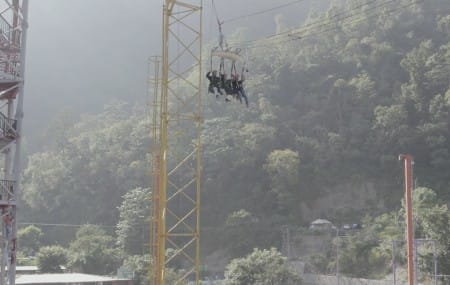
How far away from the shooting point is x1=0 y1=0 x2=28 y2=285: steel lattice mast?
16.7 m

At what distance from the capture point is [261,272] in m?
33.7

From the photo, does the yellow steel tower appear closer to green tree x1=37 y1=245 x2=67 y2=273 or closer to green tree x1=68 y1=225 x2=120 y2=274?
green tree x1=68 y1=225 x2=120 y2=274

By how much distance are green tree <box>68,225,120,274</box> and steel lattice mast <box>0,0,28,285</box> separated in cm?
2989

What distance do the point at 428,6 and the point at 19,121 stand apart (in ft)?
224

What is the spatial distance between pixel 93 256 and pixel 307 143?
25.6 metres

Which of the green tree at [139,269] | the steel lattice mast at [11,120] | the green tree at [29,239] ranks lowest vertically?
the green tree at [139,269]

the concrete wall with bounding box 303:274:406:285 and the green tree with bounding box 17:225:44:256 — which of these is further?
the green tree with bounding box 17:225:44:256

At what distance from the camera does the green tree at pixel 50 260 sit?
43.6 meters

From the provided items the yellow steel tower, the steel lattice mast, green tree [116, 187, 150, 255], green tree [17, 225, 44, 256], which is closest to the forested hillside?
the yellow steel tower

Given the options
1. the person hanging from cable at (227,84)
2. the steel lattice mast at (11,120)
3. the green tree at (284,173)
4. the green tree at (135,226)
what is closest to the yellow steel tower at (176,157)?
the green tree at (135,226)

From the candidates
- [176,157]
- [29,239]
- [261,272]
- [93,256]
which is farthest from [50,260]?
[261,272]

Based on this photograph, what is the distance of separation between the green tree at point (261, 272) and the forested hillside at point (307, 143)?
18.6 meters

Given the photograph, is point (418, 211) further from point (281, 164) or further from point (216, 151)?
point (216, 151)

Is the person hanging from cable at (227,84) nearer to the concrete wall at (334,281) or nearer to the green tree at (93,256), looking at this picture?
the concrete wall at (334,281)
